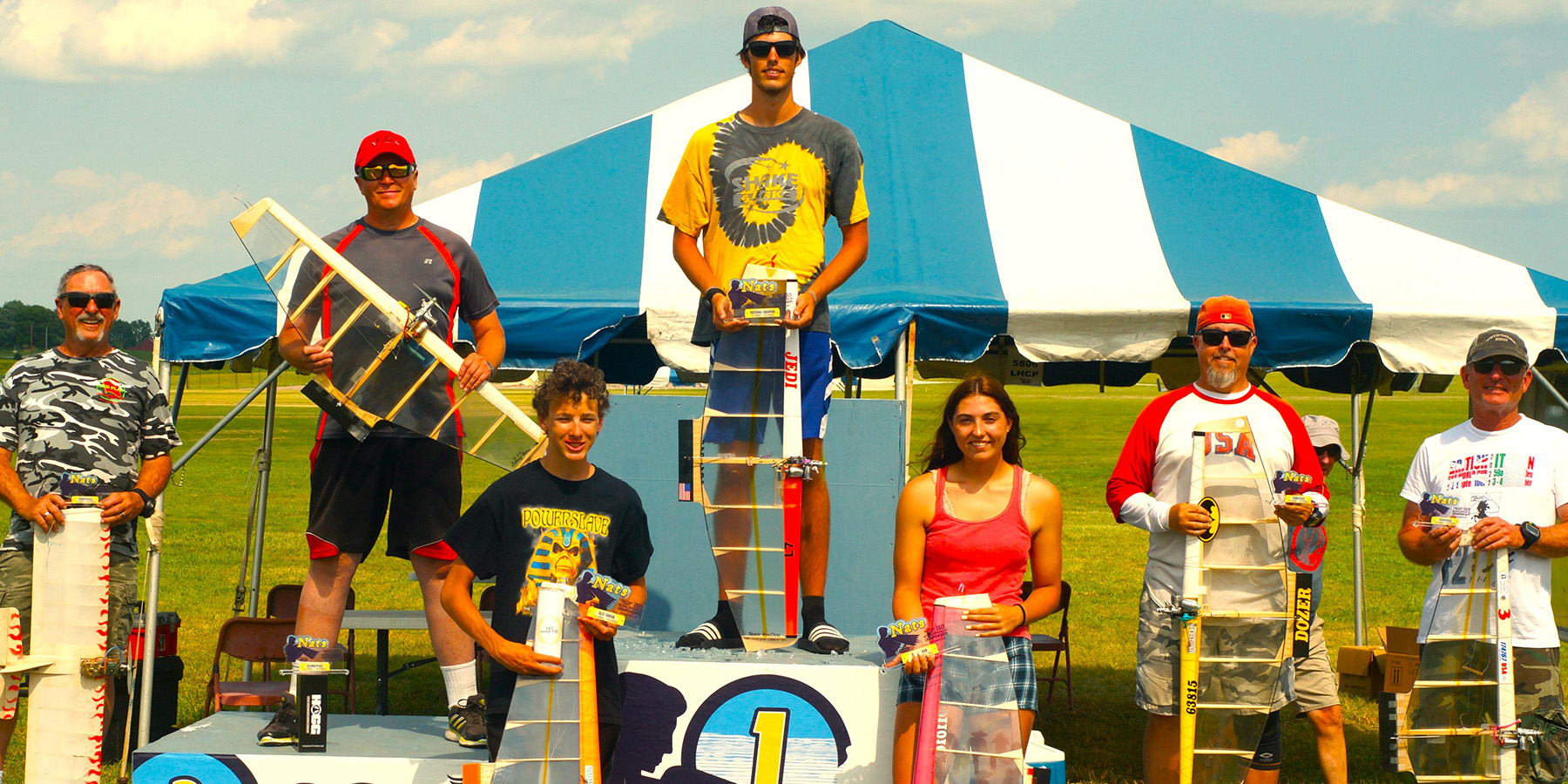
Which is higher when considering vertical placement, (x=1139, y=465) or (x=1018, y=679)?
(x=1139, y=465)

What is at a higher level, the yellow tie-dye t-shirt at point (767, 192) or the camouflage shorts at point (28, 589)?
the yellow tie-dye t-shirt at point (767, 192)

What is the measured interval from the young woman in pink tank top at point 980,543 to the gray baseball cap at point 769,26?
1226mm

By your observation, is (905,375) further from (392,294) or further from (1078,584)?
(1078,584)

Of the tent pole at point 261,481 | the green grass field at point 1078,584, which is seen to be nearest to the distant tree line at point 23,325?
the green grass field at point 1078,584

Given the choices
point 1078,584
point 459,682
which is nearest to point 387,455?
point 459,682

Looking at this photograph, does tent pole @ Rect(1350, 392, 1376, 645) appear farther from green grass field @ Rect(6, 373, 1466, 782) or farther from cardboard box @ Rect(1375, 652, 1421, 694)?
cardboard box @ Rect(1375, 652, 1421, 694)

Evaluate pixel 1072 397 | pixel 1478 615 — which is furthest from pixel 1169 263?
pixel 1072 397

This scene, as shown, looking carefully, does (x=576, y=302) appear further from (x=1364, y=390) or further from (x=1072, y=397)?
(x=1072, y=397)

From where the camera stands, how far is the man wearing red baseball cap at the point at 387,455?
3.63 metres

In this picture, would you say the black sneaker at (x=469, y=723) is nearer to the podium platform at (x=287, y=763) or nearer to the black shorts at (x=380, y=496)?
the podium platform at (x=287, y=763)

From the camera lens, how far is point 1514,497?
11.5 ft

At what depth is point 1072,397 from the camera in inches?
2480

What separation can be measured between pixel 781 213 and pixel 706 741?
61.7 inches

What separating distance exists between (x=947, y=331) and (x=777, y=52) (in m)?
1.51
